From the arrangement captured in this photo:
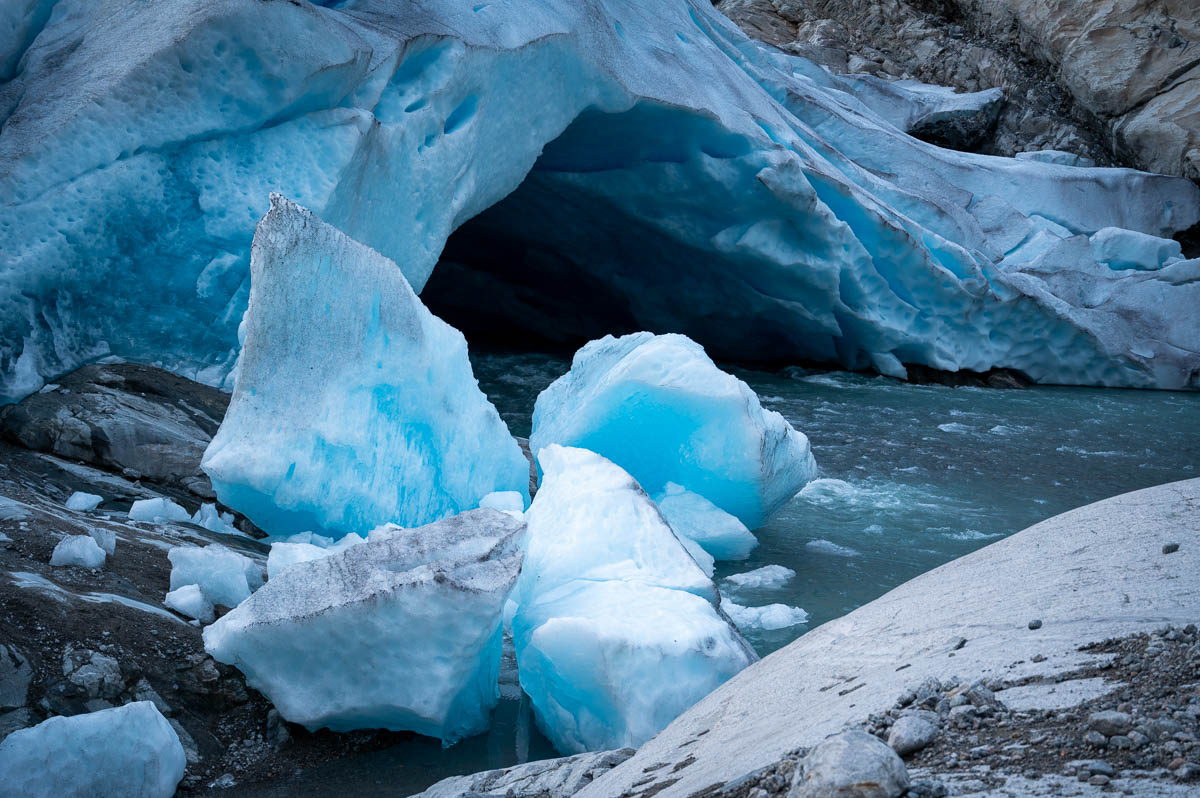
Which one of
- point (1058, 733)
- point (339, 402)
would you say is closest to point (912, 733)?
point (1058, 733)

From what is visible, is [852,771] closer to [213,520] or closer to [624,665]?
[624,665]

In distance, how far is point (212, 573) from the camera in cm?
234

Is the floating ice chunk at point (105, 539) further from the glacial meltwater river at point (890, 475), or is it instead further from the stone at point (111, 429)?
the glacial meltwater river at point (890, 475)

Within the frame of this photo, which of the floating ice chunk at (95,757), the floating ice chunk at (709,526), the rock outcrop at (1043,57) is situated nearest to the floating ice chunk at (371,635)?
the floating ice chunk at (95,757)

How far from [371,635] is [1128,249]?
9618mm

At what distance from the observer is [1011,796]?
0.96 meters

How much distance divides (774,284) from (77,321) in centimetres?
540

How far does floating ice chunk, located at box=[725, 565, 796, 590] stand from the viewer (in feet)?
10.7

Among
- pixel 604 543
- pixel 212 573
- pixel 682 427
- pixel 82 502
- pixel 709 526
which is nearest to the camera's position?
pixel 212 573

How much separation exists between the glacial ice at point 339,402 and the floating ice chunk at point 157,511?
0.21 meters

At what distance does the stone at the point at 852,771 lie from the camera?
0.99 m

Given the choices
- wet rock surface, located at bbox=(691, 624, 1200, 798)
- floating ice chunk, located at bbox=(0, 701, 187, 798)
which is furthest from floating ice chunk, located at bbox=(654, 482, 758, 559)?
wet rock surface, located at bbox=(691, 624, 1200, 798)

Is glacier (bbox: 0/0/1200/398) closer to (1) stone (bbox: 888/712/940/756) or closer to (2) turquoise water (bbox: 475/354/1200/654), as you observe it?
(2) turquoise water (bbox: 475/354/1200/654)

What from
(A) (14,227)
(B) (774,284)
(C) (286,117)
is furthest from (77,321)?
(B) (774,284)
